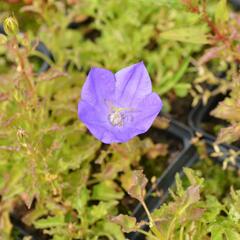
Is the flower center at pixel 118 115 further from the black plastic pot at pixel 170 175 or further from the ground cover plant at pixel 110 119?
the black plastic pot at pixel 170 175

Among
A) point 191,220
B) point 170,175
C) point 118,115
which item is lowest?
point 170,175

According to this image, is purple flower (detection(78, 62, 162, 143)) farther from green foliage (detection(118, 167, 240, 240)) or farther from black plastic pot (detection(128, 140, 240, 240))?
black plastic pot (detection(128, 140, 240, 240))

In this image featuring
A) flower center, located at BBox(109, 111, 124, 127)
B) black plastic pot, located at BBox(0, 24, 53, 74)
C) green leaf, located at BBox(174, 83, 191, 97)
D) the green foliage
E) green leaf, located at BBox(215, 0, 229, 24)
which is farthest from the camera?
black plastic pot, located at BBox(0, 24, 53, 74)

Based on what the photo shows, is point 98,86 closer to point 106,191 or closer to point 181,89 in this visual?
point 106,191

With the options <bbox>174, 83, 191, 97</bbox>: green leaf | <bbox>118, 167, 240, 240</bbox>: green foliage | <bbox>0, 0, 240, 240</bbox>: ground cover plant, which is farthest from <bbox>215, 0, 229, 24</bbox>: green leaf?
<bbox>118, 167, 240, 240</bbox>: green foliage

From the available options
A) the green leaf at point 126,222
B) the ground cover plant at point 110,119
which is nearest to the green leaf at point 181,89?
the ground cover plant at point 110,119

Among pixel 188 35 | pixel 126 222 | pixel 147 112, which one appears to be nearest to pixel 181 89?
pixel 188 35

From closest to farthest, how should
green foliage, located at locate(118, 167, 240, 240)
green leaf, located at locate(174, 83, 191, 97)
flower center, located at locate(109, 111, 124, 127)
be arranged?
1. green foliage, located at locate(118, 167, 240, 240)
2. flower center, located at locate(109, 111, 124, 127)
3. green leaf, located at locate(174, 83, 191, 97)
